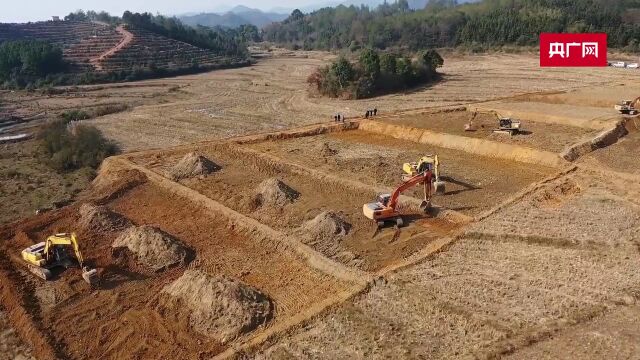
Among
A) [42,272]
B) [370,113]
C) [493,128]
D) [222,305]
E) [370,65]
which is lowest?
[222,305]

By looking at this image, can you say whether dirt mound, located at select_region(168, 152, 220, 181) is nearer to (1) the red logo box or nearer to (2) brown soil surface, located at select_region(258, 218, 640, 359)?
(2) brown soil surface, located at select_region(258, 218, 640, 359)

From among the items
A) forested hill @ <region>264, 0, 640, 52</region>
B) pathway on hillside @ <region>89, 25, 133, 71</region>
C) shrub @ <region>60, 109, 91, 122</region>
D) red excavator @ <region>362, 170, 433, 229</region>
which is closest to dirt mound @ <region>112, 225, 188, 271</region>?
red excavator @ <region>362, 170, 433, 229</region>

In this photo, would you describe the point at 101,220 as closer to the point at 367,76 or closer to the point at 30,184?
the point at 30,184

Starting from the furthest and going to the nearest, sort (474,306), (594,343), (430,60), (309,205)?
(430,60) < (309,205) < (474,306) < (594,343)

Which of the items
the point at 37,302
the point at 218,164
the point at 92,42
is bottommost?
the point at 37,302

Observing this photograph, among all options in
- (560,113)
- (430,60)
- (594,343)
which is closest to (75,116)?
(430,60)

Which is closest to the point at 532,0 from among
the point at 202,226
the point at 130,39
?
the point at 130,39

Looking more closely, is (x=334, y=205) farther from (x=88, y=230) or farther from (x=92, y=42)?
(x=92, y=42)

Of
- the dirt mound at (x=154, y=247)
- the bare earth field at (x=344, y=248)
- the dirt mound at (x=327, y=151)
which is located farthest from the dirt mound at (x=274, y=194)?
the dirt mound at (x=327, y=151)
